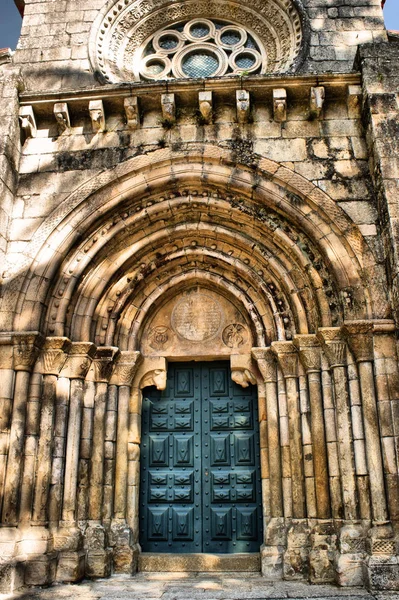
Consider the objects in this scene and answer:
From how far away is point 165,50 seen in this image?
822cm

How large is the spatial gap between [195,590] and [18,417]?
2551mm

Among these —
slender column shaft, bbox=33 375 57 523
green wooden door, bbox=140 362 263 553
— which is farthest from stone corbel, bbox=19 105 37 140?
green wooden door, bbox=140 362 263 553

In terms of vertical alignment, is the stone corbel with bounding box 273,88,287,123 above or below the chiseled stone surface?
above

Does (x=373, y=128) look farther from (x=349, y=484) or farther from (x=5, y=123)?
(x=5, y=123)

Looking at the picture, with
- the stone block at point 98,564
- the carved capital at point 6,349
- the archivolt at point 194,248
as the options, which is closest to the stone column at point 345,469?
the archivolt at point 194,248

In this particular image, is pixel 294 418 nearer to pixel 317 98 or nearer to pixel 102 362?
pixel 102 362

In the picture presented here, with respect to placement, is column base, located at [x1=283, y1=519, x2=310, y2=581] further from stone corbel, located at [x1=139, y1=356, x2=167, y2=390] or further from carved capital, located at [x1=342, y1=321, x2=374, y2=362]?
stone corbel, located at [x1=139, y1=356, x2=167, y2=390]

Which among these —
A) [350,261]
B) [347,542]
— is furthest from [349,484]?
[350,261]

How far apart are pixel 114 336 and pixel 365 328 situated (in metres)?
3.04

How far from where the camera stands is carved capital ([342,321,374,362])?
5.88 m

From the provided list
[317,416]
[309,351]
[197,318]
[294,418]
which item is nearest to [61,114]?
[197,318]

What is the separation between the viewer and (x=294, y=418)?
20.7 ft

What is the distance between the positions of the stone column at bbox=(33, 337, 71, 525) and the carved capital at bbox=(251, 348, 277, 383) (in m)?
2.26

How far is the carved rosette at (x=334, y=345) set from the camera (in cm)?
607
